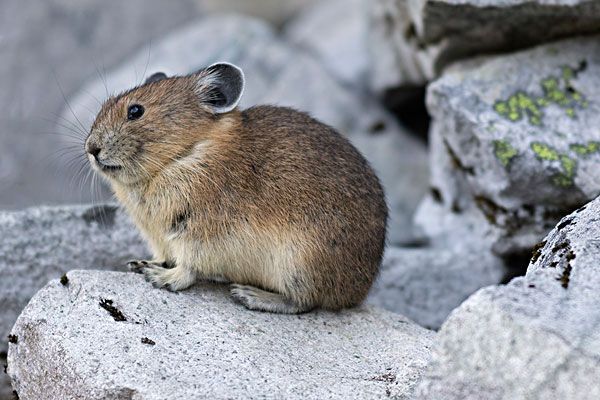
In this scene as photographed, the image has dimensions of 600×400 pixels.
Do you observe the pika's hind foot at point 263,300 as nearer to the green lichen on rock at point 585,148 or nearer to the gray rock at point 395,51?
the green lichen on rock at point 585,148

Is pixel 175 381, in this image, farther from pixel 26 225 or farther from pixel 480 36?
pixel 480 36

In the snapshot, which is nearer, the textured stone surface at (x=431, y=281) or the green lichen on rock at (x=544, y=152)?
the green lichen on rock at (x=544, y=152)

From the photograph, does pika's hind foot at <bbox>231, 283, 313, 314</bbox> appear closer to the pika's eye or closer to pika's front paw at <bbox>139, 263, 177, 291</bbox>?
pika's front paw at <bbox>139, 263, 177, 291</bbox>

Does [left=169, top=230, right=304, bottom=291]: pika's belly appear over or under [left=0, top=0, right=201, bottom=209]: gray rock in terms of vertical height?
under

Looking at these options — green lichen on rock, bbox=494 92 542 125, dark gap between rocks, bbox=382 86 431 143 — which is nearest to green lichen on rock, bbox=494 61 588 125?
green lichen on rock, bbox=494 92 542 125

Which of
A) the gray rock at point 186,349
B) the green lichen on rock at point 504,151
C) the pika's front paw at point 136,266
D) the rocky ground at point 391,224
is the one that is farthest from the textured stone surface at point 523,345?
the green lichen on rock at point 504,151

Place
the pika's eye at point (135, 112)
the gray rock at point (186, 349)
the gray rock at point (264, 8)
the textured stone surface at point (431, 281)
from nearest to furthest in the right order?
1. the gray rock at point (186, 349)
2. the pika's eye at point (135, 112)
3. the textured stone surface at point (431, 281)
4. the gray rock at point (264, 8)
